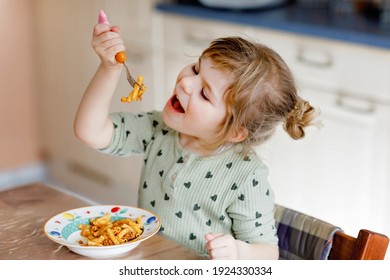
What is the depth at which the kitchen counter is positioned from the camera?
5.28 feet

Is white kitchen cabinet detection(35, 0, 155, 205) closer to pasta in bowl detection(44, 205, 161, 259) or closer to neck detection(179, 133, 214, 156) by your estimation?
neck detection(179, 133, 214, 156)

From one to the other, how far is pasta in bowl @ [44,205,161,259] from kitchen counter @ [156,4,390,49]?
33.4 inches

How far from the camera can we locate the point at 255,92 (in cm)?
94

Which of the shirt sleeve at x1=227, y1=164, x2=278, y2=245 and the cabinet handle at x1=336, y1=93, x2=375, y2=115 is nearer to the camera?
the shirt sleeve at x1=227, y1=164, x2=278, y2=245

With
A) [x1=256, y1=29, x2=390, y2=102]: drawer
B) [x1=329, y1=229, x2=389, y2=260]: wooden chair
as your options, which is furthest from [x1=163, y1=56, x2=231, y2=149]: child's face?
[x1=256, y1=29, x2=390, y2=102]: drawer

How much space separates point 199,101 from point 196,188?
0.42 ft

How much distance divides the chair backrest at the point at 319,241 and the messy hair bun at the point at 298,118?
125 mm

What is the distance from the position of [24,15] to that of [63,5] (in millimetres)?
176

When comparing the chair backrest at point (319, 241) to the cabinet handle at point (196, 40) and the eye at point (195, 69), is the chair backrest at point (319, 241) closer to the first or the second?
the eye at point (195, 69)

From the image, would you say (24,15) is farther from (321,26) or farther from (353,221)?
(353,221)

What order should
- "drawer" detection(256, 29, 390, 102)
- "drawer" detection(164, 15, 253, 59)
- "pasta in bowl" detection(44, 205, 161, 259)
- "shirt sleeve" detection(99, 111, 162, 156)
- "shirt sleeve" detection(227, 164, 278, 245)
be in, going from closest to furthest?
"pasta in bowl" detection(44, 205, 161, 259) → "shirt sleeve" detection(227, 164, 278, 245) → "shirt sleeve" detection(99, 111, 162, 156) → "drawer" detection(256, 29, 390, 102) → "drawer" detection(164, 15, 253, 59)

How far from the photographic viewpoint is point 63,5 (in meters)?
2.30

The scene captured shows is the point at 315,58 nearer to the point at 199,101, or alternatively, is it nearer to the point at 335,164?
the point at 335,164

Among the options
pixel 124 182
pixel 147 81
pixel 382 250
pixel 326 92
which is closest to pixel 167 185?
pixel 382 250
